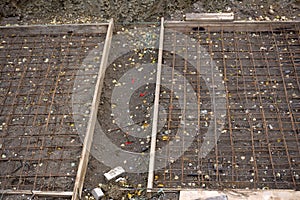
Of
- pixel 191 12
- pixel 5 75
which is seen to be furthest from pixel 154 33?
pixel 5 75

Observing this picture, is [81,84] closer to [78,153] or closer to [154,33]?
[78,153]

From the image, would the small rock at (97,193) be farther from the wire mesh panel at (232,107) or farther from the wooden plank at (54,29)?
the wooden plank at (54,29)

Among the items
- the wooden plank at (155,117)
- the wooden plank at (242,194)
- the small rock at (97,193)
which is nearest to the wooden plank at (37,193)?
the small rock at (97,193)

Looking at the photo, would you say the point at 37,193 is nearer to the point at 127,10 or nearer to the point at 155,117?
the point at 155,117

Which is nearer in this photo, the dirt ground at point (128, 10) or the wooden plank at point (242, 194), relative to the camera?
the wooden plank at point (242, 194)

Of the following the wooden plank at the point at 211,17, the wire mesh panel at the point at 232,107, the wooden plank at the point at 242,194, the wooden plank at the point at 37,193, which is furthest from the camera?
the wooden plank at the point at 211,17

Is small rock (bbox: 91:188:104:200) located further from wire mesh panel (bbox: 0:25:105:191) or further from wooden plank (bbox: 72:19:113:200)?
wire mesh panel (bbox: 0:25:105:191)
